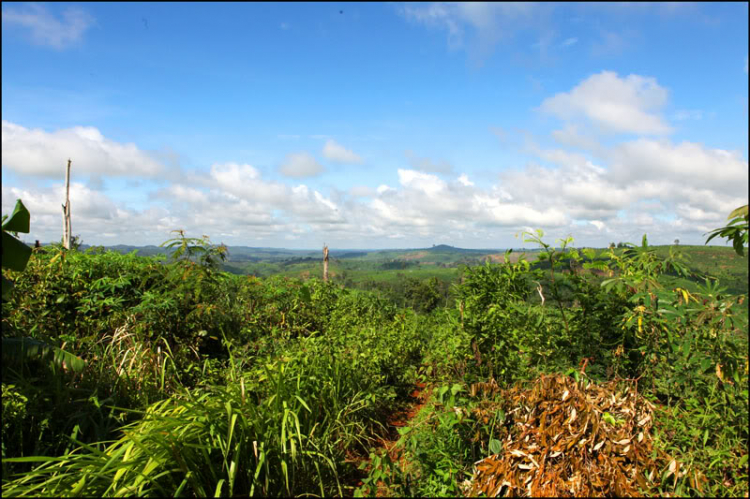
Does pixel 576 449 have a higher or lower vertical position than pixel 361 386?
higher

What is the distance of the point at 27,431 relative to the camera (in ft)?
9.93

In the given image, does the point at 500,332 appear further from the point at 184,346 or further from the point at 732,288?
the point at 184,346

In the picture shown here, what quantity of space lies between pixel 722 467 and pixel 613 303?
127 centimetres

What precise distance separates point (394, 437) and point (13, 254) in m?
3.53

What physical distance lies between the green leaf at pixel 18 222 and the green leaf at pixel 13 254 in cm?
6

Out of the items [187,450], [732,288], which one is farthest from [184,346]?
[732,288]

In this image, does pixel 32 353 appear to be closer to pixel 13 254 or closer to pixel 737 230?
pixel 13 254

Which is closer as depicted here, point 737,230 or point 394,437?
point 737,230

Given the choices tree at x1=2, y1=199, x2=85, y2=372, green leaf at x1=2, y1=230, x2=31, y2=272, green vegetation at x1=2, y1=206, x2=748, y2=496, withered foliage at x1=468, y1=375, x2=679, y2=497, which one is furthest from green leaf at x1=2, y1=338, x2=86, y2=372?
withered foliage at x1=468, y1=375, x2=679, y2=497

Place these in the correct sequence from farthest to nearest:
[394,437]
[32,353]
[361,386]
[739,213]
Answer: [361,386], [394,437], [32,353], [739,213]

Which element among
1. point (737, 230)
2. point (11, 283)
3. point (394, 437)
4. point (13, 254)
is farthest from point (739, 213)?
point (11, 283)

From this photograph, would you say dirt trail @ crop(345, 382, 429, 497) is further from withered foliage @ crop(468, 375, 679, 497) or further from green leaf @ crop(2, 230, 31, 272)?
green leaf @ crop(2, 230, 31, 272)

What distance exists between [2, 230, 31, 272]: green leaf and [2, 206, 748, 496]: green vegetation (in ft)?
0.16

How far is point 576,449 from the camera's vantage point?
8.05 ft
